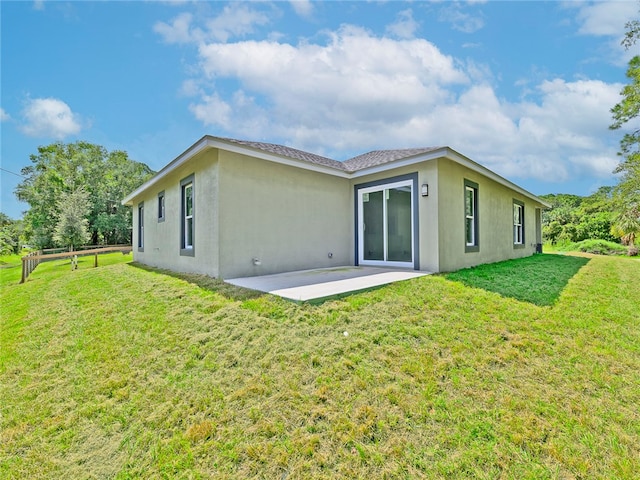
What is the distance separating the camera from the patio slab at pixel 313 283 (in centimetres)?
530

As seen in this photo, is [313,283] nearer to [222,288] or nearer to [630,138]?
[222,288]

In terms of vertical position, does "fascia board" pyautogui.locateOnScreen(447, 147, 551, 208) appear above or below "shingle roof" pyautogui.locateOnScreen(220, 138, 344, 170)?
below

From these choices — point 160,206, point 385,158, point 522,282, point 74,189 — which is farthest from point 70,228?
point 522,282

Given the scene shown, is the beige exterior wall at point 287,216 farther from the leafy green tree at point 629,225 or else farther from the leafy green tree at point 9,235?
the leafy green tree at point 9,235

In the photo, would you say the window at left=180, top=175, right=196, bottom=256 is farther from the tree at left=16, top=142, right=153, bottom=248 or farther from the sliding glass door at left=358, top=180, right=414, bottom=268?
the tree at left=16, top=142, right=153, bottom=248

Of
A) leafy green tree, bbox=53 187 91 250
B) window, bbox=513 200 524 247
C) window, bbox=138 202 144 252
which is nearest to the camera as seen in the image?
window, bbox=513 200 524 247

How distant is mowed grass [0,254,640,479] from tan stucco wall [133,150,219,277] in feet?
8.09

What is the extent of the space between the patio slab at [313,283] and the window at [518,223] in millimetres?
8347

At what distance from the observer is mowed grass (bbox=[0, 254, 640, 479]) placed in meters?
2.24

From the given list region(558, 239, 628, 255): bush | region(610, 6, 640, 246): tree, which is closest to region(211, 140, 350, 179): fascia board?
region(610, 6, 640, 246): tree

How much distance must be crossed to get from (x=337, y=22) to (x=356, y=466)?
11.0 metres

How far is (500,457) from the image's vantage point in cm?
217

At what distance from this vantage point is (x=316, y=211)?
8695 millimetres

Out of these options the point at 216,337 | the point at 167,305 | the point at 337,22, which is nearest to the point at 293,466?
the point at 216,337
